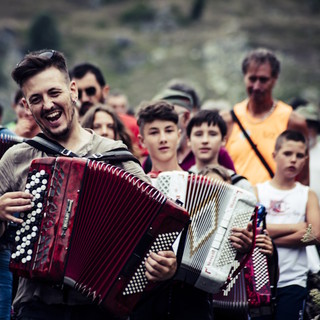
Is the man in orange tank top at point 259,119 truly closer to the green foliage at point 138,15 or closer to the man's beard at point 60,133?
the man's beard at point 60,133

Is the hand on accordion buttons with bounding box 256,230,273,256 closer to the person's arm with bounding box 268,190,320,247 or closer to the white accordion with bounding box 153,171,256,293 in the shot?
the white accordion with bounding box 153,171,256,293

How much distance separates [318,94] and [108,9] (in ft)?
130

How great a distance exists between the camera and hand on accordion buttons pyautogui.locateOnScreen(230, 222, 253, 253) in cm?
463

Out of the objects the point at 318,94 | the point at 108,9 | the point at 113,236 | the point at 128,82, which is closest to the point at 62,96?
the point at 113,236

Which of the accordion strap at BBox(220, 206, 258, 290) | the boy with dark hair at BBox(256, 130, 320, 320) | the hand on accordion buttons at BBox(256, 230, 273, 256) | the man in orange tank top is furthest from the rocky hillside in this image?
the accordion strap at BBox(220, 206, 258, 290)

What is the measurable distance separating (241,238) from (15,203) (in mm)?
1578

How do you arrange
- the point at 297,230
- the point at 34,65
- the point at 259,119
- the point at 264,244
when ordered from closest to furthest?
the point at 34,65 → the point at 264,244 → the point at 297,230 → the point at 259,119

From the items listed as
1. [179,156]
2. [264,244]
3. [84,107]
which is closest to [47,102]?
[264,244]

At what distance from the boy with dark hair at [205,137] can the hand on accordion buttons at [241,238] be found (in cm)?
120

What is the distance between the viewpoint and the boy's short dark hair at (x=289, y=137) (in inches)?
246

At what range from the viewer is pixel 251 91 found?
6.94 metres

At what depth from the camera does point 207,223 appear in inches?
182

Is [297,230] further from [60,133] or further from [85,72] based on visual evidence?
[85,72]

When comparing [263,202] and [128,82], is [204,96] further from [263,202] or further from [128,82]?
[263,202]
